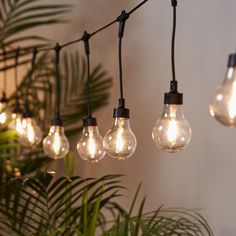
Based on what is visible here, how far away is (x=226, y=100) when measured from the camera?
2.41 feet

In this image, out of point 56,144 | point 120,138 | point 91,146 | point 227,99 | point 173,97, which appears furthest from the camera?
point 56,144

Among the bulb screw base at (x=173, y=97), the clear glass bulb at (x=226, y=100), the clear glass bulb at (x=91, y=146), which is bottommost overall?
the clear glass bulb at (x=91, y=146)

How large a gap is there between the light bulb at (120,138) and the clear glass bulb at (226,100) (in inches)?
13.9

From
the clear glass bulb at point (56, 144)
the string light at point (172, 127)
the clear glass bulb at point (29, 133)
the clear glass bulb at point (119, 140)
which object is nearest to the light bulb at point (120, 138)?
the clear glass bulb at point (119, 140)

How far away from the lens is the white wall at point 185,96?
4.65ft

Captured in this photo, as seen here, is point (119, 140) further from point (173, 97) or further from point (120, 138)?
point (173, 97)

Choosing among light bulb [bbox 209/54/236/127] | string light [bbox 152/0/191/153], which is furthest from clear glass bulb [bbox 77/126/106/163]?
light bulb [bbox 209/54/236/127]

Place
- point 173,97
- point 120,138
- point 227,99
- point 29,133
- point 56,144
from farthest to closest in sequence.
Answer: point 29,133
point 56,144
point 120,138
point 173,97
point 227,99

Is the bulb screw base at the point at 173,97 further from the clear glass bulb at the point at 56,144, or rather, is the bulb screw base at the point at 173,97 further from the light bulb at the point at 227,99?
the clear glass bulb at the point at 56,144

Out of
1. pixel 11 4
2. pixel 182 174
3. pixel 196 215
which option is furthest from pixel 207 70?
pixel 11 4

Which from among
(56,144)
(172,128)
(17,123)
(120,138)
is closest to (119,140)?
(120,138)

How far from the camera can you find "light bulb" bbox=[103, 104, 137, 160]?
107 centimetres

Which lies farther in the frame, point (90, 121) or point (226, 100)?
point (90, 121)

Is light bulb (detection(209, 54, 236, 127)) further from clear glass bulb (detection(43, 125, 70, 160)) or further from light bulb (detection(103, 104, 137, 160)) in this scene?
clear glass bulb (detection(43, 125, 70, 160))
